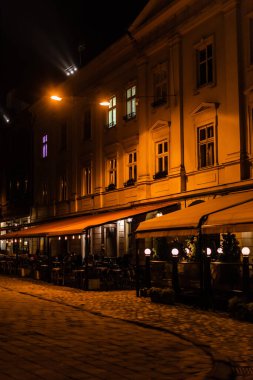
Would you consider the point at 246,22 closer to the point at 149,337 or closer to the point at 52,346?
the point at 149,337

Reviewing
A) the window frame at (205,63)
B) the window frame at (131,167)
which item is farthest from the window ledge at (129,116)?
the window frame at (205,63)

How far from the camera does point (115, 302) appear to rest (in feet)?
54.2

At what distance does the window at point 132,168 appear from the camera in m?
25.9

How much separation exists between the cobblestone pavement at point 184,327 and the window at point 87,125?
41.9 feet

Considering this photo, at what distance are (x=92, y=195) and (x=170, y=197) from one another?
26.2 ft

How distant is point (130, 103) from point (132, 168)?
306 cm

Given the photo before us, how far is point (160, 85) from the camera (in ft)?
78.7

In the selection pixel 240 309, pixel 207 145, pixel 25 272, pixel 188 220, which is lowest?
pixel 240 309

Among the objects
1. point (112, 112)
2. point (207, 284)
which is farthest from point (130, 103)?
point (207, 284)

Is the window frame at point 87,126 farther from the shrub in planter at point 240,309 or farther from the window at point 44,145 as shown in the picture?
the shrub in planter at point 240,309

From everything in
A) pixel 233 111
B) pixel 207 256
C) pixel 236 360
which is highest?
pixel 233 111

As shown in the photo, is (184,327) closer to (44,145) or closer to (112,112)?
(112,112)

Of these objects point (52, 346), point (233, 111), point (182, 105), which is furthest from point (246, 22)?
point (52, 346)

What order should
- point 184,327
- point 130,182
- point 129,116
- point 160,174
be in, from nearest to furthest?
point 184,327, point 160,174, point 130,182, point 129,116
